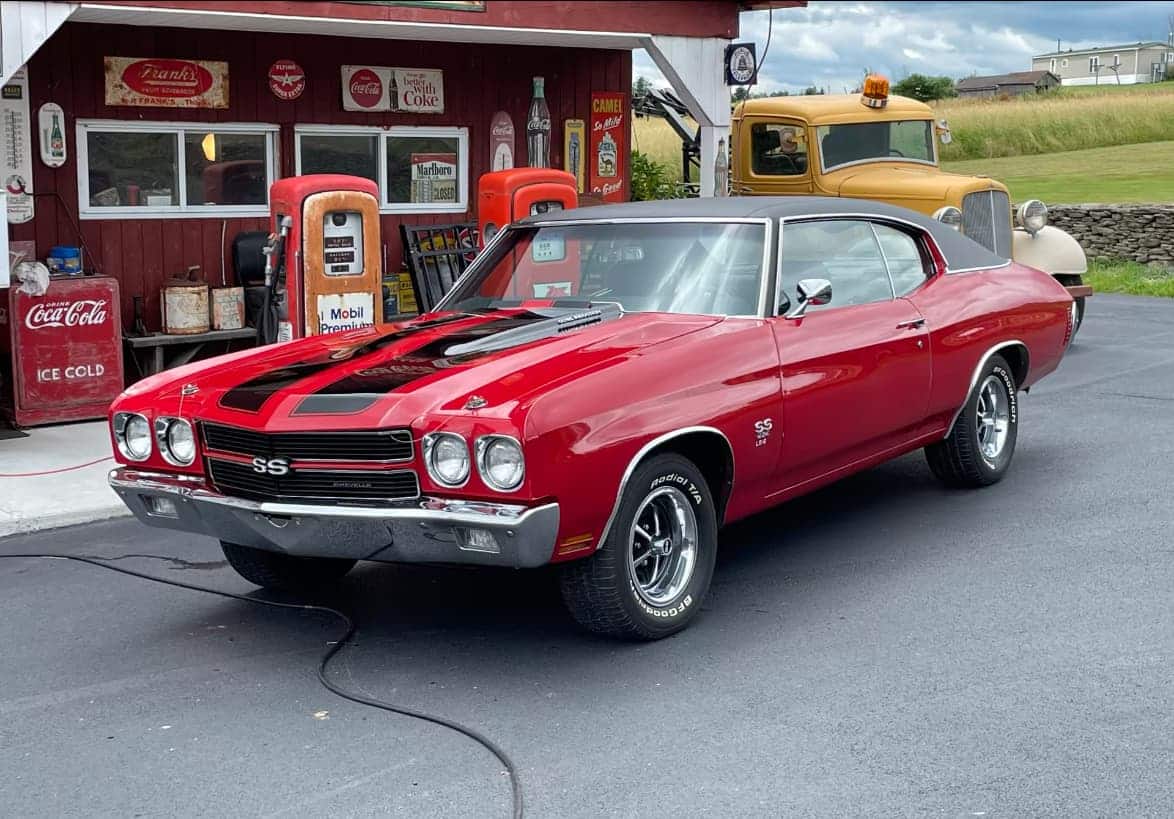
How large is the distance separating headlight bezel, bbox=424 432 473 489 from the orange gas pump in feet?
19.5

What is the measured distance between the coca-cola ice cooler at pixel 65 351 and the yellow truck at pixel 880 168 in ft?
22.8

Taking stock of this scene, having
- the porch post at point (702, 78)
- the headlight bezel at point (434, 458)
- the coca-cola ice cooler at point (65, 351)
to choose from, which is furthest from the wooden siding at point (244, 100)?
the headlight bezel at point (434, 458)

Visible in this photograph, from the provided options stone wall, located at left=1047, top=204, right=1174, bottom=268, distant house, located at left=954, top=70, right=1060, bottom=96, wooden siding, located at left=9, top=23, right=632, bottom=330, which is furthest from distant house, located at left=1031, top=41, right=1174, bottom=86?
wooden siding, located at left=9, top=23, right=632, bottom=330

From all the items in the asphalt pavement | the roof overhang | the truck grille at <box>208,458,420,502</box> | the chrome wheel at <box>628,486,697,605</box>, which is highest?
the roof overhang

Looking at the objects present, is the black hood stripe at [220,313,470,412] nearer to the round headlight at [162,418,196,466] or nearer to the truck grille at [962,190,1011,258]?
the round headlight at [162,418,196,466]

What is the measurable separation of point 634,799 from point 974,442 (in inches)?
148

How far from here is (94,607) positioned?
5691mm

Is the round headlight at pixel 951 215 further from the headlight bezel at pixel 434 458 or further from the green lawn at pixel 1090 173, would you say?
the green lawn at pixel 1090 173

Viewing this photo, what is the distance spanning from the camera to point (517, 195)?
10438 mm

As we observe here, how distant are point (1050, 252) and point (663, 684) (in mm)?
9658

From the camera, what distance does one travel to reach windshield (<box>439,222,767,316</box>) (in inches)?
227

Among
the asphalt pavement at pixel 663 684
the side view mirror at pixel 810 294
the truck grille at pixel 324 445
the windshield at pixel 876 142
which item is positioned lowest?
the asphalt pavement at pixel 663 684

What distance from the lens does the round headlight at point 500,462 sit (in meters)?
4.45

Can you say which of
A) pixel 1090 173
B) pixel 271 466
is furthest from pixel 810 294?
pixel 1090 173
